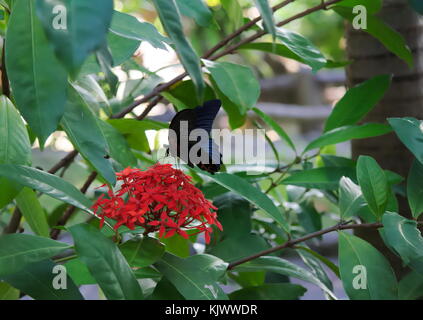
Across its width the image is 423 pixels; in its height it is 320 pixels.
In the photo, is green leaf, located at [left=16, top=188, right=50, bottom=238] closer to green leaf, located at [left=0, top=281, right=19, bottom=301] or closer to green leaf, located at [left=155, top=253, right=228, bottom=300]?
green leaf, located at [left=0, top=281, right=19, bottom=301]

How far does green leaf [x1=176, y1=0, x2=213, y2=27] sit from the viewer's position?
98 cm

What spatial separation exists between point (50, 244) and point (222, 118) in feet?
16.0

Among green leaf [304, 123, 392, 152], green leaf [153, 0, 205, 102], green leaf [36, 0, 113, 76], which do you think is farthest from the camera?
green leaf [304, 123, 392, 152]

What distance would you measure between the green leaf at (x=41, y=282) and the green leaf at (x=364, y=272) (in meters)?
0.39

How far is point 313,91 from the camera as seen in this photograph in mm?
6270

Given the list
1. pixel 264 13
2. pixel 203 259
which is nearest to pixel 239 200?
pixel 203 259

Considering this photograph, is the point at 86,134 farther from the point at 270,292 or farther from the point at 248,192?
the point at 270,292

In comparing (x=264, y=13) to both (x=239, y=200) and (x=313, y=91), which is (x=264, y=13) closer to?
(x=239, y=200)

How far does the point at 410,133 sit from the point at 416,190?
0.45 ft

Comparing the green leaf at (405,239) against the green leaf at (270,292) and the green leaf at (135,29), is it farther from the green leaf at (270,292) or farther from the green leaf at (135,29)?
the green leaf at (135,29)

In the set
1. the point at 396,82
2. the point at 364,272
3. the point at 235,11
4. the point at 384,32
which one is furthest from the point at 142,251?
the point at 396,82

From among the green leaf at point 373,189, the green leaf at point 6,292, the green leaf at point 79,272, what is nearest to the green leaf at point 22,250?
the green leaf at point 79,272

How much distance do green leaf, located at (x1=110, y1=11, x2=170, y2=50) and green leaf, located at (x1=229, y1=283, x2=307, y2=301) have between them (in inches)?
18.1

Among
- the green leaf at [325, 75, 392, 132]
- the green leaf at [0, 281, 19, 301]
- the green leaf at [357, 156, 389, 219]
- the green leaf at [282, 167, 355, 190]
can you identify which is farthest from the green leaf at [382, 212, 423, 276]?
the green leaf at [0, 281, 19, 301]
